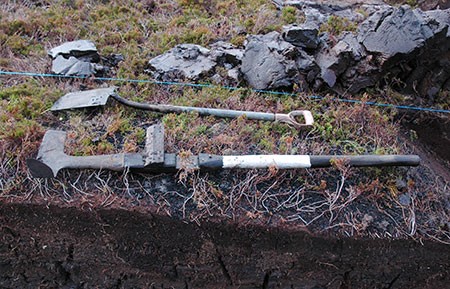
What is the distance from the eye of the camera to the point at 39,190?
2705 mm

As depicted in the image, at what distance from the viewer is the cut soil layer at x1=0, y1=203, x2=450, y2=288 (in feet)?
8.80

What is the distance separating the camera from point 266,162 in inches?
110

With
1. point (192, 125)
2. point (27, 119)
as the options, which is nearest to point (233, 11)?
point (192, 125)

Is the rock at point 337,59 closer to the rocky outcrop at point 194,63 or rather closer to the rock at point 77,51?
the rocky outcrop at point 194,63

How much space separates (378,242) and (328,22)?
2746 mm

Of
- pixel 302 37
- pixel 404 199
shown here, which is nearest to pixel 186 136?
pixel 404 199

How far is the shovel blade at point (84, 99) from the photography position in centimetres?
324

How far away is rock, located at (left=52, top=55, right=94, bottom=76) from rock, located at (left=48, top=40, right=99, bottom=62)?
11 centimetres

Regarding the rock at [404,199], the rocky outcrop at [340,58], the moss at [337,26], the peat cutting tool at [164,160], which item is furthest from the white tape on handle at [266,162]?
the moss at [337,26]

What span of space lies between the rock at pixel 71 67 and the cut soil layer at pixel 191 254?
1453mm

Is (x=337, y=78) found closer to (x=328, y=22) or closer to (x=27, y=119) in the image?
(x=328, y=22)

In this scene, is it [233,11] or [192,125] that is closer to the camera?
[192,125]

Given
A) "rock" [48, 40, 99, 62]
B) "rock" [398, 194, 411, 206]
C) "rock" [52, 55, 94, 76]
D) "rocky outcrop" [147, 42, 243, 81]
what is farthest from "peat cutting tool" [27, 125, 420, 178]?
"rock" [48, 40, 99, 62]

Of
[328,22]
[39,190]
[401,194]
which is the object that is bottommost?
[39,190]
